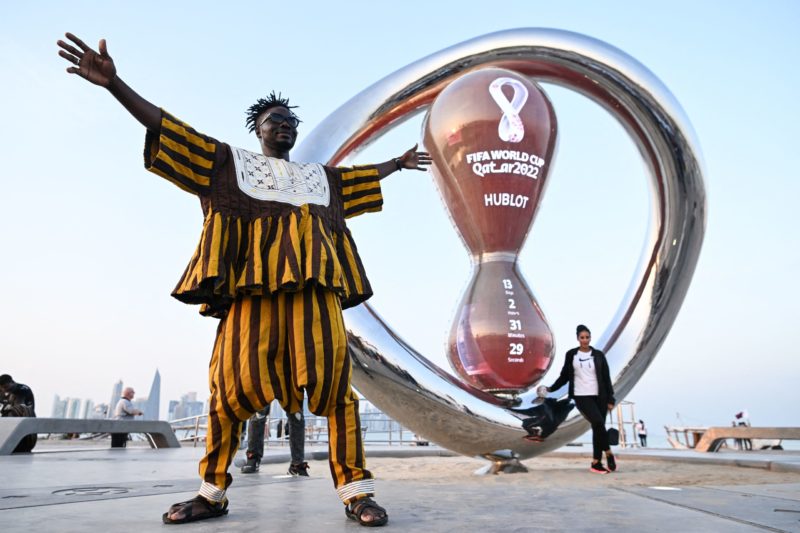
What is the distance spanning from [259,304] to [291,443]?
7.52ft

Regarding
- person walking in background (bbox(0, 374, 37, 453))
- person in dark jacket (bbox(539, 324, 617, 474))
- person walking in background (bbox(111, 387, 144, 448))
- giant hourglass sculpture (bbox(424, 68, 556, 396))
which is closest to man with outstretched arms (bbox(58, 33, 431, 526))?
person in dark jacket (bbox(539, 324, 617, 474))

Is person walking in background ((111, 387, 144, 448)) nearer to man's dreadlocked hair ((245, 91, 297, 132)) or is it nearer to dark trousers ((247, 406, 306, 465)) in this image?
dark trousers ((247, 406, 306, 465))

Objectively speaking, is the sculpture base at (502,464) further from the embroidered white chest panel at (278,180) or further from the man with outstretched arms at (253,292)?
the embroidered white chest panel at (278,180)

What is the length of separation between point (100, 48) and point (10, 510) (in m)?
1.45

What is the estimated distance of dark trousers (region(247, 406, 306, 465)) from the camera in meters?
3.91

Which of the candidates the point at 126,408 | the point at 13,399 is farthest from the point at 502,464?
the point at 126,408

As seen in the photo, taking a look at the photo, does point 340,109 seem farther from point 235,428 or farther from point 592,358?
point 235,428

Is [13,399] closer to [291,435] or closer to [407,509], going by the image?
[291,435]

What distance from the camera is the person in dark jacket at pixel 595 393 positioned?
4.48 meters

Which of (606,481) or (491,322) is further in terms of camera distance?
(491,322)

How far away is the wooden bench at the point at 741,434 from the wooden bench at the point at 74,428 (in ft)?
24.3

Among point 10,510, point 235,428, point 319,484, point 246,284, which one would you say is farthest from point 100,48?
point 319,484

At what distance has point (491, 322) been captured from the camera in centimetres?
711

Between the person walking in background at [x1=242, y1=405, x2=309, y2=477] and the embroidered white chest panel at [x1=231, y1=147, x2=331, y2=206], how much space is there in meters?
2.17
